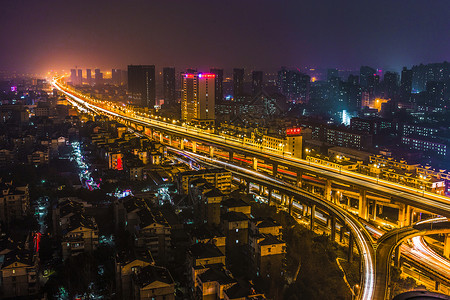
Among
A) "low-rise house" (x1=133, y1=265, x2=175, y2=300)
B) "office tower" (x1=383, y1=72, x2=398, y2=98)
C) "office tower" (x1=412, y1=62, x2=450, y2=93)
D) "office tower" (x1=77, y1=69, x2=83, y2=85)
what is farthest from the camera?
"office tower" (x1=77, y1=69, x2=83, y2=85)

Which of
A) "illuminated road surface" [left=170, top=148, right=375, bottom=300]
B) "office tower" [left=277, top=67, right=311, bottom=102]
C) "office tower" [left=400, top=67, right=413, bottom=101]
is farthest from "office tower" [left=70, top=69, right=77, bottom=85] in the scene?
"illuminated road surface" [left=170, top=148, right=375, bottom=300]

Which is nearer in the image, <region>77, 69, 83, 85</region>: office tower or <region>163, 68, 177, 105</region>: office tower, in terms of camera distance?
<region>163, 68, 177, 105</region>: office tower

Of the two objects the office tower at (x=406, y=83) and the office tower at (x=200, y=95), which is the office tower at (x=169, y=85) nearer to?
the office tower at (x=200, y=95)

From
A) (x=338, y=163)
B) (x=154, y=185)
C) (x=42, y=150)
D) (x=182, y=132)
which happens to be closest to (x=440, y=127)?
(x=338, y=163)

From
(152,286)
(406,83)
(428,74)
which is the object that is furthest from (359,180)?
(428,74)

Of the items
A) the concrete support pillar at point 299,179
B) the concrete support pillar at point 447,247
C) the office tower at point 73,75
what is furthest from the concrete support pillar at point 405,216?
the office tower at point 73,75

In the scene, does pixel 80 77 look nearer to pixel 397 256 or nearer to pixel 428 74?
pixel 428 74

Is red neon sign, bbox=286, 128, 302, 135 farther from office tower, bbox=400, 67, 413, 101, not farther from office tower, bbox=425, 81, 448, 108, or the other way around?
office tower, bbox=400, 67, 413, 101

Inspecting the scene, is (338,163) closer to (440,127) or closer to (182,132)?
(182,132)
